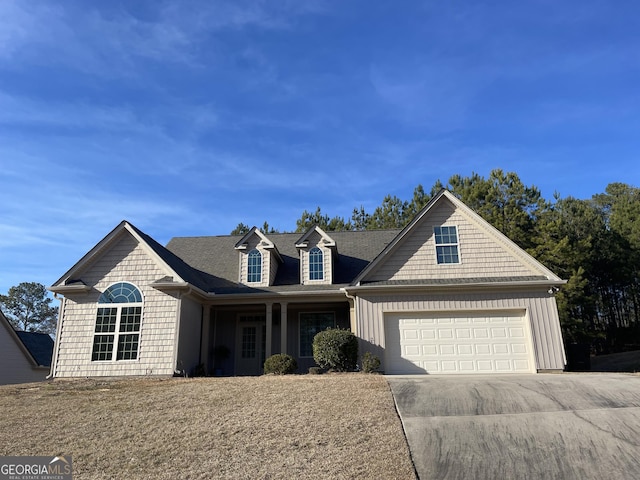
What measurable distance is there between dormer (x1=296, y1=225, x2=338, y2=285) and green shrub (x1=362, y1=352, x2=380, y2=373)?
13.8 ft

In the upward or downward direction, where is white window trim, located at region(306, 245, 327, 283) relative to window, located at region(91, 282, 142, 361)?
upward

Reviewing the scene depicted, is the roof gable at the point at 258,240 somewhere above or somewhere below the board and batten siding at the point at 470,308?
above

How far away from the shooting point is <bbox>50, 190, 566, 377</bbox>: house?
1590 cm

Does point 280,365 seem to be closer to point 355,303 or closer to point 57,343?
point 355,303

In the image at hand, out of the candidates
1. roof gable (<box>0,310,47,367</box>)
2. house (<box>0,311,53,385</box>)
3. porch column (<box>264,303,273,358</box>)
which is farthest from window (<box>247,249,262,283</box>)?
roof gable (<box>0,310,47,367</box>)

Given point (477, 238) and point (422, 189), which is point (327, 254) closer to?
point (477, 238)

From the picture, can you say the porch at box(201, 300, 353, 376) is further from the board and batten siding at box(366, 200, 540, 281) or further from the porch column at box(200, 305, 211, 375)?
the board and batten siding at box(366, 200, 540, 281)

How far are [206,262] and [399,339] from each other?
9.87m

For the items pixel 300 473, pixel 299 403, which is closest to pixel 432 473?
pixel 300 473

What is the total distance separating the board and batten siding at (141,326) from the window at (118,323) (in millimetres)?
176

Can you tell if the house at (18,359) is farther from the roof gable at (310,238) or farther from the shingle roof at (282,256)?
the roof gable at (310,238)

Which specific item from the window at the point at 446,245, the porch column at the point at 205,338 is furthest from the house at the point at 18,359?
the window at the point at 446,245

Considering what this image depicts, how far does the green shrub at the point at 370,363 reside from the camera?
15.3 m

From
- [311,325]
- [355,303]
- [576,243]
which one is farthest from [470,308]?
[576,243]
